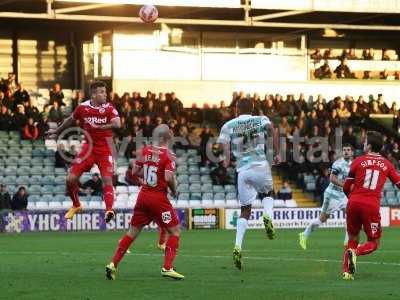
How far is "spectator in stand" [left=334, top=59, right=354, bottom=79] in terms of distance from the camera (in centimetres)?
A: 4553

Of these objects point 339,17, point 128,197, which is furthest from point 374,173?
point 339,17

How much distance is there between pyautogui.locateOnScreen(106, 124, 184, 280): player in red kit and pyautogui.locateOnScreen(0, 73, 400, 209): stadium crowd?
1945 centimetres

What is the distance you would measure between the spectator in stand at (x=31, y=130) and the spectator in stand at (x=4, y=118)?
1.93 ft

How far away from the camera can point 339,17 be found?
4119 centimetres

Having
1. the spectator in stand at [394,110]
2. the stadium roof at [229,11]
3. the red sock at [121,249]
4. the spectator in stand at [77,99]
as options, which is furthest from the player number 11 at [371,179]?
→ the spectator in stand at [394,110]

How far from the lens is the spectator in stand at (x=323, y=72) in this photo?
148ft

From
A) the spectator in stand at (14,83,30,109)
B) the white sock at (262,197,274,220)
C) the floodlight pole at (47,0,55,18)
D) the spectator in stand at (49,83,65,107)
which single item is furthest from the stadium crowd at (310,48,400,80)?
the white sock at (262,197,274,220)

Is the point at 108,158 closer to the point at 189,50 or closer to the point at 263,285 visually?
the point at 263,285

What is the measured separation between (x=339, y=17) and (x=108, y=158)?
80.2 ft

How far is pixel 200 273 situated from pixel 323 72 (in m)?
31.1

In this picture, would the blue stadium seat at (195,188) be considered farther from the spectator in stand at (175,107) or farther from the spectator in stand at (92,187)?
the spectator in stand at (92,187)

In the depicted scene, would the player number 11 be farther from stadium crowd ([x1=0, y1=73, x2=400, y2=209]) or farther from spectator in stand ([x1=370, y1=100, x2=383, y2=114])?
spectator in stand ([x1=370, y1=100, x2=383, y2=114])

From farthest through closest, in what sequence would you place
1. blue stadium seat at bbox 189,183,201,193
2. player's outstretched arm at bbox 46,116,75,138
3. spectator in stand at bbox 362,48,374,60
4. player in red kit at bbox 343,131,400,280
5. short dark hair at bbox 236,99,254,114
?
1. spectator in stand at bbox 362,48,374,60
2. blue stadium seat at bbox 189,183,201,193
3. player's outstretched arm at bbox 46,116,75,138
4. short dark hair at bbox 236,99,254,114
5. player in red kit at bbox 343,131,400,280

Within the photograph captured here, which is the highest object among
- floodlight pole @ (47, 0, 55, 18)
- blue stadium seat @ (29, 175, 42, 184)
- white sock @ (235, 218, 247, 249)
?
floodlight pole @ (47, 0, 55, 18)
